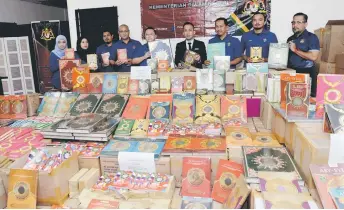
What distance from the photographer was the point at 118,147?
6.74 ft

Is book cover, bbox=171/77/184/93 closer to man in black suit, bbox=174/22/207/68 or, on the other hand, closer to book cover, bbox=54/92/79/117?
book cover, bbox=54/92/79/117

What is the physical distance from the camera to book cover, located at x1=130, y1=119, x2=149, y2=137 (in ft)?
7.41

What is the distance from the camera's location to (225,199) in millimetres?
1706

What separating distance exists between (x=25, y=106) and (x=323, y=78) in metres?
2.59

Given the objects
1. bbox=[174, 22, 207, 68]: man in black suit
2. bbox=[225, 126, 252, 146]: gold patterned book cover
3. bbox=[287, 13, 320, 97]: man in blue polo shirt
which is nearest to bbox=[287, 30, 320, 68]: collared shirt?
bbox=[287, 13, 320, 97]: man in blue polo shirt

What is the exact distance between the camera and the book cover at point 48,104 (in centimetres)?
282

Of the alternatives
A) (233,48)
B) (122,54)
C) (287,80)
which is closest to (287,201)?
(287,80)

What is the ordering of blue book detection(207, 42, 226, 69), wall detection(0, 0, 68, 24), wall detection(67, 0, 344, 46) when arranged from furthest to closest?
wall detection(0, 0, 68, 24) → wall detection(67, 0, 344, 46) → blue book detection(207, 42, 226, 69)

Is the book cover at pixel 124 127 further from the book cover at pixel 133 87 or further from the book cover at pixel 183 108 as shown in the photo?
the book cover at pixel 133 87

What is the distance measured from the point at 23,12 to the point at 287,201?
880 centimetres

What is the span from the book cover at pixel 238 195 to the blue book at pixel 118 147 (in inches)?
29.4

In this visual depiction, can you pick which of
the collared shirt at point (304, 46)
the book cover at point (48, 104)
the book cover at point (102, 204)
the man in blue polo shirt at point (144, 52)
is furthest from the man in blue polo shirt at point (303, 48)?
the book cover at point (102, 204)

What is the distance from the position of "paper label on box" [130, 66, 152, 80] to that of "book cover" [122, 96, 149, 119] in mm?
255

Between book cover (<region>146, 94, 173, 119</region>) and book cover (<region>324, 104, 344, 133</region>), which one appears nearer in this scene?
book cover (<region>324, 104, 344, 133</region>)
